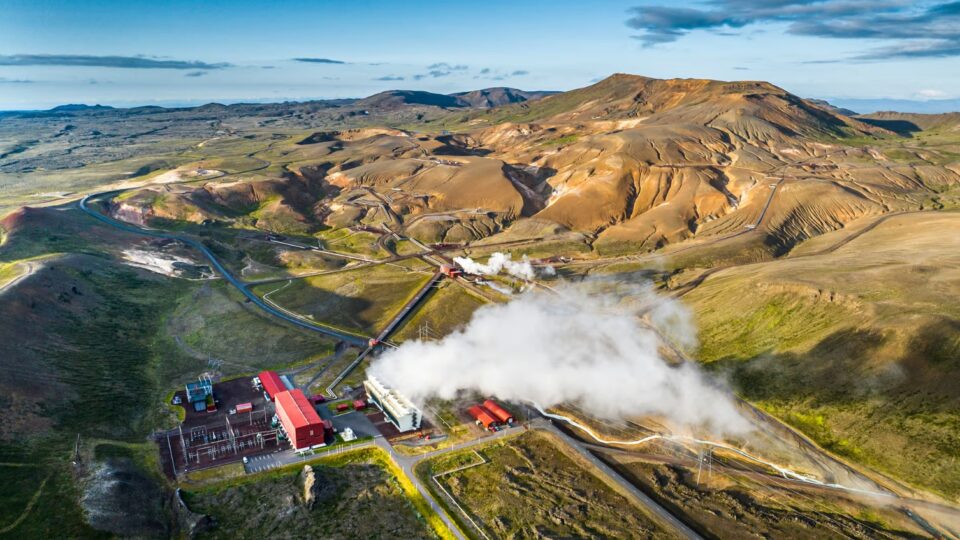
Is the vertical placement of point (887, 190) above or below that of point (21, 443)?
above

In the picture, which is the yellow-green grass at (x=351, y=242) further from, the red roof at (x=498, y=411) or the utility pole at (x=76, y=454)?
the utility pole at (x=76, y=454)

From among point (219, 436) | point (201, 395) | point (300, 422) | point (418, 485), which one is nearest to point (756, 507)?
point (418, 485)

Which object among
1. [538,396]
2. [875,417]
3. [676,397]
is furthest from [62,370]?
[875,417]

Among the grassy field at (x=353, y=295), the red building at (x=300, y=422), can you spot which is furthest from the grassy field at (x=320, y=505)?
the grassy field at (x=353, y=295)

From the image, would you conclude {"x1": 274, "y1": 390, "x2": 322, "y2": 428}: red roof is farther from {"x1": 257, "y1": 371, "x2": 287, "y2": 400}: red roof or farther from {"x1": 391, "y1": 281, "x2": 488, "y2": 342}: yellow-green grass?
{"x1": 391, "y1": 281, "x2": 488, "y2": 342}: yellow-green grass

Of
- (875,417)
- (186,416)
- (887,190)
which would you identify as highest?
(887,190)

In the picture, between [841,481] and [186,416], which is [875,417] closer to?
[841,481]

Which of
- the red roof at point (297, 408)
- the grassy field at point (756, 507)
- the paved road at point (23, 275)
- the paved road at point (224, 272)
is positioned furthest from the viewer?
the paved road at point (224, 272)

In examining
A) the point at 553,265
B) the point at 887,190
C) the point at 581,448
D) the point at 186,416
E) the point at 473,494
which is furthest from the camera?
the point at 887,190
